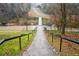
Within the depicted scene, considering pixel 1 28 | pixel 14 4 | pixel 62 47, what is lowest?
pixel 62 47

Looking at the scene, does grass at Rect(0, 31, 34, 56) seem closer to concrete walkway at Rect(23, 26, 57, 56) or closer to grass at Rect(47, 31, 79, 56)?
concrete walkway at Rect(23, 26, 57, 56)

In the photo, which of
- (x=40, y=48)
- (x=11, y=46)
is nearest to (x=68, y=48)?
(x=40, y=48)

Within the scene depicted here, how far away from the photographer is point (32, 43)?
2291mm

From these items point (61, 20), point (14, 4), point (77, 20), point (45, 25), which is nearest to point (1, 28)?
point (14, 4)

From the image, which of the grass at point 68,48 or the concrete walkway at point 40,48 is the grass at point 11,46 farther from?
the grass at point 68,48

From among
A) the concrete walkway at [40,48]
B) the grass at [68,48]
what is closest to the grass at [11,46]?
the concrete walkway at [40,48]

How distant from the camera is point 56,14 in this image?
2.28 m

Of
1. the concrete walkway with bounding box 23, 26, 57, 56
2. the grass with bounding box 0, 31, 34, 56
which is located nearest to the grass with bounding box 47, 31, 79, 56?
the concrete walkway with bounding box 23, 26, 57, 56

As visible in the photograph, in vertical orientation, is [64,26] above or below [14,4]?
below

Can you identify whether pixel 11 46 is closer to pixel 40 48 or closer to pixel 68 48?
pixel 40 48

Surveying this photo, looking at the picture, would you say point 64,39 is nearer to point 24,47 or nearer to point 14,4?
point 24,47

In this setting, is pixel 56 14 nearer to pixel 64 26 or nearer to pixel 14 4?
pixel 64 26

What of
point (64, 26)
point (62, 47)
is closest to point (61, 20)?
point (64, 26)

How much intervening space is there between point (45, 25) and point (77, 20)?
29 cm
